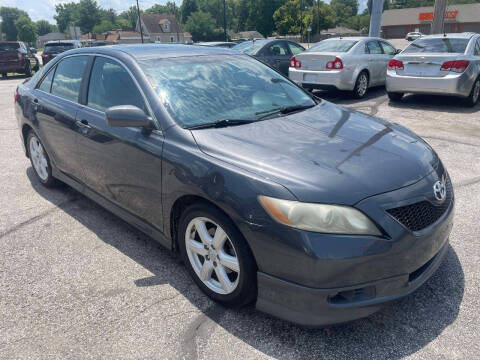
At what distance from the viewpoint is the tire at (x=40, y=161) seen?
4.59m

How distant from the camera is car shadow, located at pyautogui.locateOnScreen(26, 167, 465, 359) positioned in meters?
2.30

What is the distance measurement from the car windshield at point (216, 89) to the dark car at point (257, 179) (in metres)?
0.01

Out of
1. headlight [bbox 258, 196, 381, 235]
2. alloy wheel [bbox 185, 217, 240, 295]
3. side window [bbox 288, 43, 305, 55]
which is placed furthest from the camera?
side window [bbox 288, 43, 305, 55]

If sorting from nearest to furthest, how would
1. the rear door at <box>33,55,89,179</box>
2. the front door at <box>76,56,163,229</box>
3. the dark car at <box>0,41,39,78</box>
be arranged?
1. the front door at <box>76,56,163,229</box>
2. the rear door at <box>33,55,89,179</box>
3. the dark car at <box>0,41,39,78</box>

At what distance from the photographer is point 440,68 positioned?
8148 millimetres

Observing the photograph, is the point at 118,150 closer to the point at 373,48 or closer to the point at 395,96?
the point at 395,96

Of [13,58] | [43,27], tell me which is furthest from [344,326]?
[43,27]

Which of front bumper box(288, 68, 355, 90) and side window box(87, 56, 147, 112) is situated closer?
side window box(87, 56, 147, 112)

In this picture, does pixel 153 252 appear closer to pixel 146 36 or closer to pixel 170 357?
pixel 170 357

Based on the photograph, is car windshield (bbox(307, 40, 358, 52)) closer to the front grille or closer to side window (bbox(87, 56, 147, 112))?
side window (bbox(87, 56, 147, 112))

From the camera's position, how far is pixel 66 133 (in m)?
3.86

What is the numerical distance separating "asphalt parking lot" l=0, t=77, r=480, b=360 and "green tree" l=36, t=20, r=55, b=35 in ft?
537

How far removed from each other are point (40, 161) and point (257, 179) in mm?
3487

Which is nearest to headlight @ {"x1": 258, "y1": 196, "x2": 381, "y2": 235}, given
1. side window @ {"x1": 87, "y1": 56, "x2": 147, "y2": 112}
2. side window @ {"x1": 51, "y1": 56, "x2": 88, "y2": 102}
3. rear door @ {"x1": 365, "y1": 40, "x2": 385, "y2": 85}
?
side window @ {"x1": 87, "y1": 56, "x2": 147, "y2": 112}
